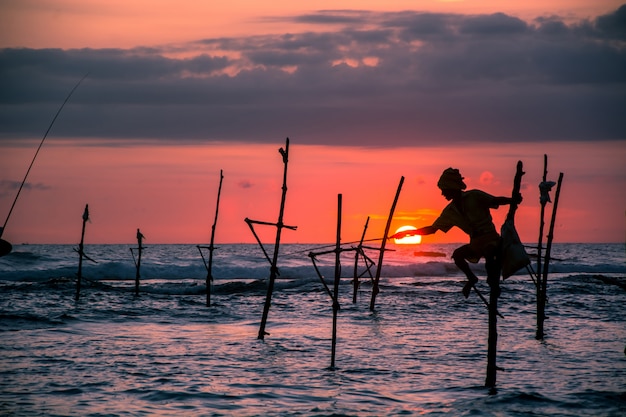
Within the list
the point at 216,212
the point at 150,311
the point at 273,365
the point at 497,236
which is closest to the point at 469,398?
the point at 497,236

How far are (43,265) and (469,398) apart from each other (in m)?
48.5

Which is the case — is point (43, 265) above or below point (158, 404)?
below

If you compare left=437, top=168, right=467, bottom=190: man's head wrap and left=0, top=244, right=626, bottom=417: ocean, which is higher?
left=437, top=168, right=467, bottom=190: man's head wrap

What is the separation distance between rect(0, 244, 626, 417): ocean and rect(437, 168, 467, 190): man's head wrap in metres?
2.53

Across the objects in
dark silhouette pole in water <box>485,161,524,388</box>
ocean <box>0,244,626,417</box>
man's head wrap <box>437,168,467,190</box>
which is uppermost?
man's head wrap <box>437,168,467,190</box>

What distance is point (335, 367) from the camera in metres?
13.7

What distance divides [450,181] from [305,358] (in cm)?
623

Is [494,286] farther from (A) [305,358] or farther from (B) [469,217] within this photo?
(A) [305,358]

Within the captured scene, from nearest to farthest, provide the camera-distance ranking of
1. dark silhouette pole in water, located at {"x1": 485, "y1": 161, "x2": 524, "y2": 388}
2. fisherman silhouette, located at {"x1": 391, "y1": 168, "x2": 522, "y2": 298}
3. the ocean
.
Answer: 1. fisherman silhouette, located at {"x1": 391, "y1": 168, "x2": 522, "y2": 298}
2. dark silhouette pole in water, located at {"x1": 485, "y1": 161, "x2": 524, "y2": 388}
3. the ocean

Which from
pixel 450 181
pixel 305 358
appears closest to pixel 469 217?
pixel 450 181

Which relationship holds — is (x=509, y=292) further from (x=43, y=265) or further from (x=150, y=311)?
(x=43, y=265)

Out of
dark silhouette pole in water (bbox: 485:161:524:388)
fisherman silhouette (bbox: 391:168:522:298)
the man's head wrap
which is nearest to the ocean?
dark silhouette pole in water (bbox: 485:161:524:388)

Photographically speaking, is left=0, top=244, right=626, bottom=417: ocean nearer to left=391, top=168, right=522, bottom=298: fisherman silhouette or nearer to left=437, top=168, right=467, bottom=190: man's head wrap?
left=391, top=168, right=522, bottom=298: fisherman silhouette

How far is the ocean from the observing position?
35.4 feet
